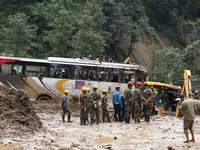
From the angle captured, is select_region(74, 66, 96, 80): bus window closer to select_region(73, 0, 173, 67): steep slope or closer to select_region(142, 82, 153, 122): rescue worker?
select_region(142, 82, 153, 122): rescue worker

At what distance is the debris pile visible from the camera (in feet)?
22.6

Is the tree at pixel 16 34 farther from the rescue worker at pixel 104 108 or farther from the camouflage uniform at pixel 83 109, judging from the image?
the camouflage uniform at pixel 83 109

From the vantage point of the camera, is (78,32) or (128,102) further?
(78,32)

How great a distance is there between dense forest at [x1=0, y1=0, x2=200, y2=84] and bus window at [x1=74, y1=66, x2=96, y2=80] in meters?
8.21

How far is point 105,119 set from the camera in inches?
499

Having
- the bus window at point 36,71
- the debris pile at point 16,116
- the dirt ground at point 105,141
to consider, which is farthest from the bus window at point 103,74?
the debris pile at point 16,116

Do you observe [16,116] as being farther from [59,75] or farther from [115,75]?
[115,75]

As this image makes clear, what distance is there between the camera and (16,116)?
762 cm

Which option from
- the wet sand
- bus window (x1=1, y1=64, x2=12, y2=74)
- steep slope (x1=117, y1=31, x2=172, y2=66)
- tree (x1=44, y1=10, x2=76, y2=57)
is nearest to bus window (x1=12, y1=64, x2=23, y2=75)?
bus window (x1=1, y1=64, x2=12, y2=74)

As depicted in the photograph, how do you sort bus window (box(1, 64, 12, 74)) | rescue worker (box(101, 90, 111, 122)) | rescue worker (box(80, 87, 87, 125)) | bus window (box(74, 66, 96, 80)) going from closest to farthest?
rescue worker (box(80, 87, 87, 125)) → rescue worker (box(101, 90, 111, 122)) → bus window (box(1, 64, 12, 74)) → bus window (box(74, 66, 96, 80))

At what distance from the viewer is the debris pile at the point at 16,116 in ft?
22.6

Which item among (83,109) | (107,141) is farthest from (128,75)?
(107,141)

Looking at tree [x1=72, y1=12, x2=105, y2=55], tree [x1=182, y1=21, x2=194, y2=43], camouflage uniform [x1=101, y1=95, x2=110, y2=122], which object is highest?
tree [x1=182, y1=21, x2=194, y2=43]

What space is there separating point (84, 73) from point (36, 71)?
3.33 meters
